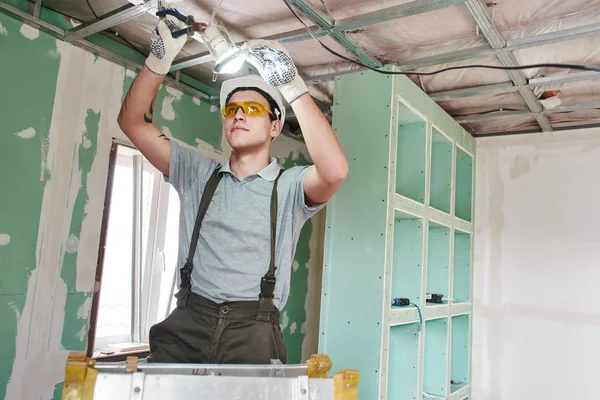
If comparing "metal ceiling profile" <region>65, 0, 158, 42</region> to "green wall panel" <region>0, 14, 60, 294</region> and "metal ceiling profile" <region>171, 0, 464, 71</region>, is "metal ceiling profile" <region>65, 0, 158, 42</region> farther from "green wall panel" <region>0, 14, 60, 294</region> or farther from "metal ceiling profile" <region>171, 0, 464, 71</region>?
"metal ceiling profile" <region>171, 0, 464, 71</region>

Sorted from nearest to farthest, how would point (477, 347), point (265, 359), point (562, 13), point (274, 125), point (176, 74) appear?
point (265, 359), point (274, 125), point (562, 13), point (176, 74), point (477, 347)

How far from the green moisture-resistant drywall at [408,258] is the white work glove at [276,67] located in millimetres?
1348

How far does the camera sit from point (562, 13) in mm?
1934

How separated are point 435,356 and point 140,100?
2.35m

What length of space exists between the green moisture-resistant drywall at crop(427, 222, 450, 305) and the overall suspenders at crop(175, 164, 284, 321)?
181 cm

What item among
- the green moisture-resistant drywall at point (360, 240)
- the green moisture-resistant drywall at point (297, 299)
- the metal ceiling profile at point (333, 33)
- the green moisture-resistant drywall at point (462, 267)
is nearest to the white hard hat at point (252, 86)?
the metal ceiling profile at point (333, 33)

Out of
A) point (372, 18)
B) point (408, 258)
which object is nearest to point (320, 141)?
point (372, 18)

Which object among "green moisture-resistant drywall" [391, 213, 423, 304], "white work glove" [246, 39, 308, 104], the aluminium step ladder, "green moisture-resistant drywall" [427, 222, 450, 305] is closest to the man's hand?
"white work glove" [246, 39, 308, 104]

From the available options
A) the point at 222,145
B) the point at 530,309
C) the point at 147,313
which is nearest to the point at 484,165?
the point at 530,309

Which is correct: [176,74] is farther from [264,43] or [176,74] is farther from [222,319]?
[222,319]

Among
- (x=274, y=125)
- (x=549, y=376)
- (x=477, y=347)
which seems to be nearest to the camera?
(x=274, y=125)

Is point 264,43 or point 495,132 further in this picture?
point 495,132

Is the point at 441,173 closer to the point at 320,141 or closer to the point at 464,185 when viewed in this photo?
the point at 464,185

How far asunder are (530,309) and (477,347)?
18.4 inches
